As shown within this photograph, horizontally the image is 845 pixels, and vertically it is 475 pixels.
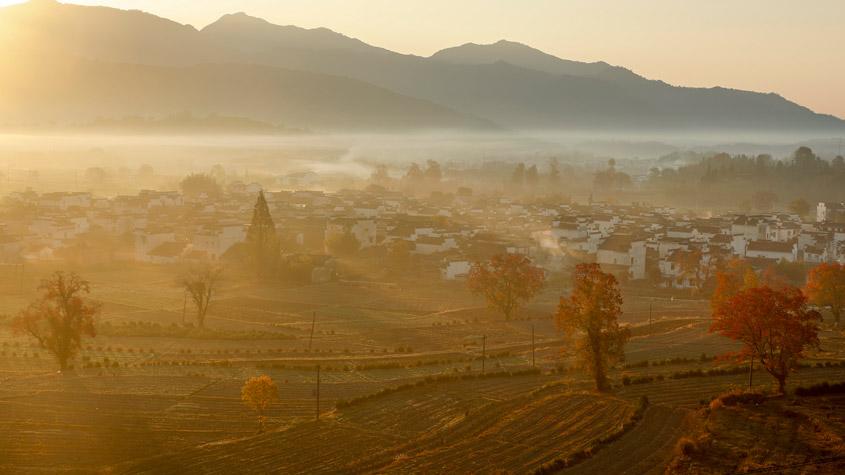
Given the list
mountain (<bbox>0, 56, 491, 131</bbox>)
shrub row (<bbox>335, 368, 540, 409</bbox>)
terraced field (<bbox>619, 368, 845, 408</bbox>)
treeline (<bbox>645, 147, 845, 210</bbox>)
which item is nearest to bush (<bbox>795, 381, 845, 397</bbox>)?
terraced field (<bbox>619, 368, 845, 408</bbox>)

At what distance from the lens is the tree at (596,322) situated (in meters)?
15.0

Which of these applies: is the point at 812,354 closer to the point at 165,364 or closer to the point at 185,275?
the point at 165,364

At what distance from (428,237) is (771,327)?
2204 centimetres

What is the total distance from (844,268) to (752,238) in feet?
51.6

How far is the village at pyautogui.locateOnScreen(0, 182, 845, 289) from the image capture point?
1272 inches

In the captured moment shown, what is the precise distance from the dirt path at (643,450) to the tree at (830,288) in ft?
37.0

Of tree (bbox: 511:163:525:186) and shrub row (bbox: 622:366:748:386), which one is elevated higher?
tree (bbox: 511:163:525:186)

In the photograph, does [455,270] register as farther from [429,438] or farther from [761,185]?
[761,185]

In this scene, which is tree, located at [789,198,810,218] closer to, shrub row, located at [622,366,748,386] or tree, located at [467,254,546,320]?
tree, located at [467,254,546,320]

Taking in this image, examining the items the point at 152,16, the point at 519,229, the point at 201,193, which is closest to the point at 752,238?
the point at 519,229

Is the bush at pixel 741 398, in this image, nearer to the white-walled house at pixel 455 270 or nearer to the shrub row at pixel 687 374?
the shrub row at pixel 687 374

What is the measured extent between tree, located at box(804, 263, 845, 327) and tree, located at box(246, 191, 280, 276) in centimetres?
1698

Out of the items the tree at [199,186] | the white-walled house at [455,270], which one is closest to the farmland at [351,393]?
the white-walled house at [455,270]

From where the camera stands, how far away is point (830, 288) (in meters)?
22.5
